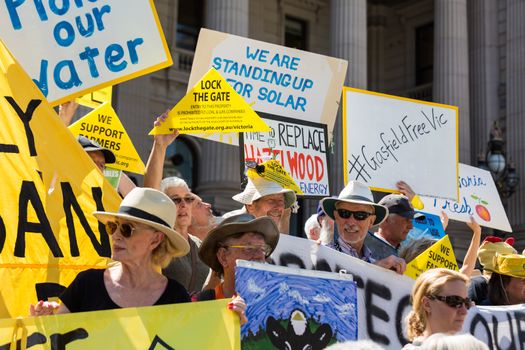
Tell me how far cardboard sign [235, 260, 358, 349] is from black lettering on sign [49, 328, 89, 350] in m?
0.77

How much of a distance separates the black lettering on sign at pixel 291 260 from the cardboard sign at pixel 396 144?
3229 mm

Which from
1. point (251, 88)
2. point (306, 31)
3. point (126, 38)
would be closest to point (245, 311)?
point (126, 38)

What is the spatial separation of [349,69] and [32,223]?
1847cm

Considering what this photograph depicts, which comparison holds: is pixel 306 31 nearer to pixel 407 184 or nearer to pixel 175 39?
pixel 175 39

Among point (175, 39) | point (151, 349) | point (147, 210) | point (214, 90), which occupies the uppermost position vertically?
point (175, 39)

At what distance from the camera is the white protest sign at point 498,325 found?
6.51 metres

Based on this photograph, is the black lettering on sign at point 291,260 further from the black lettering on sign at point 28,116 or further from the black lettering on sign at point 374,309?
the black lettering on sign at point 28,116

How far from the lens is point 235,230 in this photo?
496cm

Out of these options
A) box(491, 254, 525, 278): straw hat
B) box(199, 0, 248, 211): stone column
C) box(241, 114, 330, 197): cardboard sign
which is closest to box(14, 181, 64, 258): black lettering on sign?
box(491, 254, 525, 278): straw hat

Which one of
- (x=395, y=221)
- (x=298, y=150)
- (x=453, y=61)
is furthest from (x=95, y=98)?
(x=453, y=61)

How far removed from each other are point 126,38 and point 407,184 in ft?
11.6

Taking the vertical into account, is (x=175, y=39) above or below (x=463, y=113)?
above

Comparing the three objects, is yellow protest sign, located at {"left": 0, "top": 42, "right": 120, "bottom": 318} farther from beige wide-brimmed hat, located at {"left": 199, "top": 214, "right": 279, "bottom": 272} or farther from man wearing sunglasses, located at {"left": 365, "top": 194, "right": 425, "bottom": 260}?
man wearing sunglasses, located at {"left": 365, "top": 194, "right": 425, "bottom": 260}

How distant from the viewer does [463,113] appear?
79.7ft
